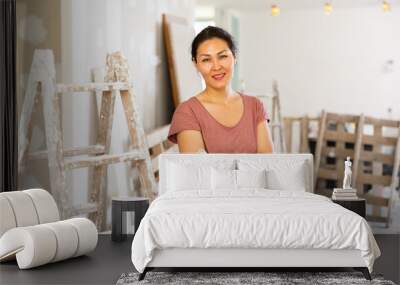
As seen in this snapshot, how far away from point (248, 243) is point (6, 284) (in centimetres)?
141

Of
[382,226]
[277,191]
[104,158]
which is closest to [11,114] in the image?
[104,158]

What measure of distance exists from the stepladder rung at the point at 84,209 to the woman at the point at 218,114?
36.2 inches

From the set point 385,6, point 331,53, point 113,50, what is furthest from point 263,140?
point 331,53

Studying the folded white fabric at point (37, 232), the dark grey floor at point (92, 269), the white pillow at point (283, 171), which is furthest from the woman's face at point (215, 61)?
the folded white fabric at point (37, 232)

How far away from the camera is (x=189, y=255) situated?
448cm

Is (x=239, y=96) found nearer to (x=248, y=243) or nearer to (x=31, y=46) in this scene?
(x=31, y=46)

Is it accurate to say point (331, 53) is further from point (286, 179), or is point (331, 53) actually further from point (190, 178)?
point (190, 178)

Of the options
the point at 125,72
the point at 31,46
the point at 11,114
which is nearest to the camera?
the point at 11,114

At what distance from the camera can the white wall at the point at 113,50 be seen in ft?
21.3

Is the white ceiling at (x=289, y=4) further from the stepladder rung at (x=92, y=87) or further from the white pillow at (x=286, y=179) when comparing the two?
the white pillow at (x=286, y=179)

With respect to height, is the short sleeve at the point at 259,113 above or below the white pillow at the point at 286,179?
above

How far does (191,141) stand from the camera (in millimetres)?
6254

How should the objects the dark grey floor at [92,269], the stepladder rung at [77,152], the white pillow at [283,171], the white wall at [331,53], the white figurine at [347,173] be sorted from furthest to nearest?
1. the white wall at [331,53]
2. the stepladder rung at [77,152]
3. the white figurine at [347,173]
4. the white pillow at [283,171]
5. the dark grey floor at [92,269]

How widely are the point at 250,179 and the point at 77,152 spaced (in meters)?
1.71
